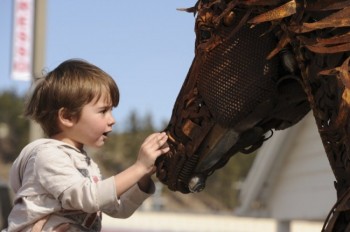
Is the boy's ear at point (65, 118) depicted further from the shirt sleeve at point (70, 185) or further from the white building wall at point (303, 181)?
the white building wall at point (303, 181)

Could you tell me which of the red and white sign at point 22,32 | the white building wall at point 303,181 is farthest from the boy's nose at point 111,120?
the red and white sign at point 22,32

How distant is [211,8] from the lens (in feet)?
9.88

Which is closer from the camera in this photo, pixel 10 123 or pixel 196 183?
pixel 196 183

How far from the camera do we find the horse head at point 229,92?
294 centimetres

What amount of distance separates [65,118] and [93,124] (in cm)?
11

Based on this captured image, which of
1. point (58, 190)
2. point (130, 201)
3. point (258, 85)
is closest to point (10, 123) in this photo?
point (130, 201)

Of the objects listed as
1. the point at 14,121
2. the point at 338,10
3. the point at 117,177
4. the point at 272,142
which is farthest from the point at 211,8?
the point at 14,121

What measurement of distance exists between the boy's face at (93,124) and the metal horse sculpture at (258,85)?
0.31 m

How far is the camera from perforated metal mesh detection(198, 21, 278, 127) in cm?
294

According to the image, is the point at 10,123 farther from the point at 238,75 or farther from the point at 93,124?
A: the point at 238,75

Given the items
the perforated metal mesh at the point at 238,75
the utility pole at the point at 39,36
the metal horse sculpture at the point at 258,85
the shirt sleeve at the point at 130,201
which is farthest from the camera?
the utility pole at the point at 39,36

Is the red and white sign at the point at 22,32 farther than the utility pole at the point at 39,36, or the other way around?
the red and white sign at the point at 22,32

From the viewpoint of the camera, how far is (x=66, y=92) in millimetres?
3521

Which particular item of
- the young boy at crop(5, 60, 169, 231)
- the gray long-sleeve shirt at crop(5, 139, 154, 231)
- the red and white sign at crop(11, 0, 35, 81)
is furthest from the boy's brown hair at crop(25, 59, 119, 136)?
the red and white sign at crop(11, 0, 35, 81)
